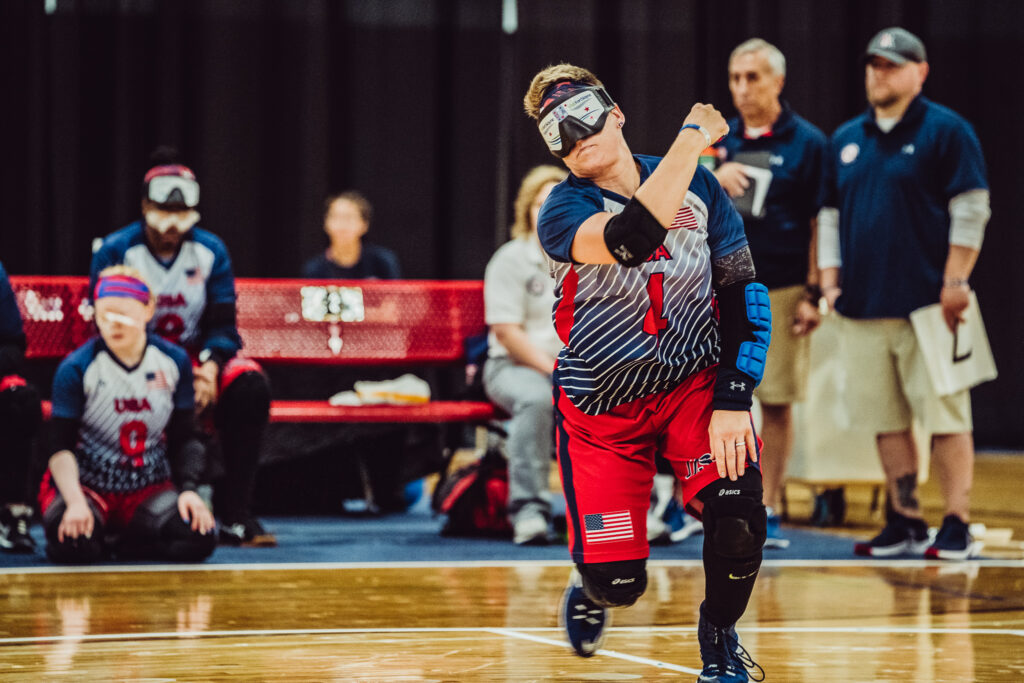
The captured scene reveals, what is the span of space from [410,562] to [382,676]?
1860 mm

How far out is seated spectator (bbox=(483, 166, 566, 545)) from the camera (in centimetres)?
519

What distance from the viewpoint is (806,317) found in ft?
16.6

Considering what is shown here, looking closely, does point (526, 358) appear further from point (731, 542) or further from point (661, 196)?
point (661, 196)

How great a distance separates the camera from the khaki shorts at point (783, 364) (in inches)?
201

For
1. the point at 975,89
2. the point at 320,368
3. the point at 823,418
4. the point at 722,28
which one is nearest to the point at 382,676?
the point at 823,418

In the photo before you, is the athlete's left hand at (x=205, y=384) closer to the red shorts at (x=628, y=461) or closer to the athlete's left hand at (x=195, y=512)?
the athlete's left hand at (x=195, y=512)

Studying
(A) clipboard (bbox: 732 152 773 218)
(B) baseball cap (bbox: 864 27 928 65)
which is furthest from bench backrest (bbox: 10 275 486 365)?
(B) baseball cap (bbox: 864 27 928 65)

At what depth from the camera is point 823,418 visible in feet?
19.5

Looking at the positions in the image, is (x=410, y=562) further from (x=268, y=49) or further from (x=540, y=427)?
(x=268, y=49)

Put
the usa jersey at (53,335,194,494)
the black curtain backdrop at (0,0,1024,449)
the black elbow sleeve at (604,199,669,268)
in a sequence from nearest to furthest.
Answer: the black elbow sleeve at (604,199,669,268), the usa jersey at (53,335,194,494), the black curtain backdrop at (0,0,1024,449)

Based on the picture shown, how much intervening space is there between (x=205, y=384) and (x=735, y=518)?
289 cm

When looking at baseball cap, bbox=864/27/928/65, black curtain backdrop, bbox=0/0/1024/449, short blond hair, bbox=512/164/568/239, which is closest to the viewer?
baseball cap, bbox=864/27/928/65

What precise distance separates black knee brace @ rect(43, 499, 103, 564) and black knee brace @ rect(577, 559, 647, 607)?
2.23m

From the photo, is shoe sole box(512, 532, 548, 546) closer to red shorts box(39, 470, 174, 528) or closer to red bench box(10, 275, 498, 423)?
red bench box(10, 275, 498, 423)
